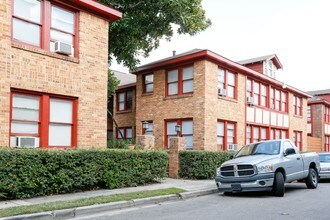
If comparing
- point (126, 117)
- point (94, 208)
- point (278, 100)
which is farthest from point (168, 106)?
point (94, 208)

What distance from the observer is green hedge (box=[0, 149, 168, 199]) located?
31.2 ft

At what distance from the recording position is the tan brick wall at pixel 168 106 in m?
18.6

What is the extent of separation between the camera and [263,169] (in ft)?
36.0

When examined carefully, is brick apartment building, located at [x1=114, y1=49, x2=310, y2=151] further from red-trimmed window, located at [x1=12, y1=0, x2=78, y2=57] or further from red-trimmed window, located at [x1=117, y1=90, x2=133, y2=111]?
red-trimmed window, located at [x1=12, y1=0, x2=78, y2=57]

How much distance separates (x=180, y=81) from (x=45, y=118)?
371 inches

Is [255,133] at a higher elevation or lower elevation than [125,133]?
higher

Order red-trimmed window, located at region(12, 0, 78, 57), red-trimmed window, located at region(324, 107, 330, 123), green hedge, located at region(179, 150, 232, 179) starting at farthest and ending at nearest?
red-trimmed window, located at region(324, 107, 330, 123)
green hedge, located at region(179, 150, 232, 179)
red-trimmed window, located at region(12, 0, 78, 57)

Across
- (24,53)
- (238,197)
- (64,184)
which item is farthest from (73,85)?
(238,197)

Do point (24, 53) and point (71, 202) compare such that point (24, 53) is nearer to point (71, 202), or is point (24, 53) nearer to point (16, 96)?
point (16, 96)

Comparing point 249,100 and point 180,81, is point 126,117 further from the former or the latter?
point 249,100

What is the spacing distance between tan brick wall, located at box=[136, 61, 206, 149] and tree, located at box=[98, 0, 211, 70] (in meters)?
2.00

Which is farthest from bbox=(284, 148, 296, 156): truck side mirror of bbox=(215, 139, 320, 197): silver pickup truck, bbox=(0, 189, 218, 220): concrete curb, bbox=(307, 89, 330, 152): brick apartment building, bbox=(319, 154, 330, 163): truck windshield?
bbox=(307, 89, 330, 152): brick apartment building

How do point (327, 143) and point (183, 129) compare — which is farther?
point (327, 143)

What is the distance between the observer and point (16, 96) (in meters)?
11.5
